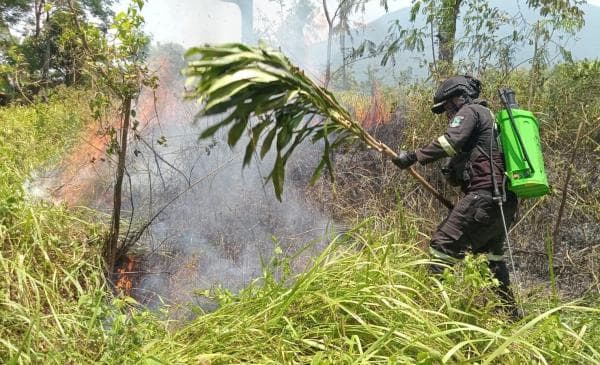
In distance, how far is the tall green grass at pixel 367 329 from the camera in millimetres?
1866

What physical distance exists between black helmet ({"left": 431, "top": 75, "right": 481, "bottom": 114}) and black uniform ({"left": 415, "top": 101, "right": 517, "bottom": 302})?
0.13m

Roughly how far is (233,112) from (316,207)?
378cm

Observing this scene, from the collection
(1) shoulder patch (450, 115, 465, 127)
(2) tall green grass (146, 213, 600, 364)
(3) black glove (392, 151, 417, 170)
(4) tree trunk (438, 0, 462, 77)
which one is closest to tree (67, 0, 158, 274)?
(2) tall green grass (146, 213, 600, 364)

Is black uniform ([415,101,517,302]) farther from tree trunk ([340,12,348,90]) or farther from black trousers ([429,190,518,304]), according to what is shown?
tree trunk ([340,12,348,90])

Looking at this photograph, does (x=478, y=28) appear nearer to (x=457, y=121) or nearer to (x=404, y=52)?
(x=404, y=52)

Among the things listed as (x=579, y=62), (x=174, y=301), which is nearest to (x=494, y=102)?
(x=579, y=62)

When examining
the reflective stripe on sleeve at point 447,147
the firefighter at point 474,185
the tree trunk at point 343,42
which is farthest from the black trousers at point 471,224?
the tree trunk at point 343,42

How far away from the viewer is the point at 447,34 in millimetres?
5637

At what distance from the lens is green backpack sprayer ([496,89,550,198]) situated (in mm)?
2984

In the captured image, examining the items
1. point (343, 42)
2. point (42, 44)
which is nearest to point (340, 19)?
point (343, 42)

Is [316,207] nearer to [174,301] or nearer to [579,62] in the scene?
[174,301]

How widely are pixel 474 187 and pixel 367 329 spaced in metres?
1.66

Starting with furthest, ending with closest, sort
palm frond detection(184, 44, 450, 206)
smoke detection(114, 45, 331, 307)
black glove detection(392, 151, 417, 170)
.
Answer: smoke detection(114, 45, 331, 307) < black glove detection(392, 151, 417, 170) < palm frond detection(184, 44, 450, 206)

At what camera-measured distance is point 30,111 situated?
793 cm
